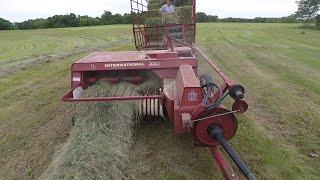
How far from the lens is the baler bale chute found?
3822 mm

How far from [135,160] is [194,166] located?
60 cm

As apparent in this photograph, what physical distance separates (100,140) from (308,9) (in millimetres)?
43751

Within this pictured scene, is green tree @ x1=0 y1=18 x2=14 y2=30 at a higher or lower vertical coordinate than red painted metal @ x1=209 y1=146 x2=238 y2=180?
higher

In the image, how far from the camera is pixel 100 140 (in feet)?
14.6

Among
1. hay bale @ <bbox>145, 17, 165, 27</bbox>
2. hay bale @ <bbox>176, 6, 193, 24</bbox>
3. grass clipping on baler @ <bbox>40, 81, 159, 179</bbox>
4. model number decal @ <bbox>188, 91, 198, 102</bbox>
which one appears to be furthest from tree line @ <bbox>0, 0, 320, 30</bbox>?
A: model number decal @ <bbox>188, 91, 198, 102</bbox>

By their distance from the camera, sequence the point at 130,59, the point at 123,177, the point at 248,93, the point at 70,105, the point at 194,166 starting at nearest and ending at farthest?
the point at 123,177
the point at 194,166
the point at 130,59
the point at 70,105
the point at 248,93

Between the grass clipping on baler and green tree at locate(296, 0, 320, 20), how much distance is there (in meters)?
42.1

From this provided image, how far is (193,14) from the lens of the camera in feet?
33.9

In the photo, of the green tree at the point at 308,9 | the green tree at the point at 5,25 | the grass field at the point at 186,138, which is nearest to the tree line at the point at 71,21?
the green tree at the point at 5,25

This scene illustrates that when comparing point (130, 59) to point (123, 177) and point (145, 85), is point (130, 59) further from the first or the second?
point (123, 177)

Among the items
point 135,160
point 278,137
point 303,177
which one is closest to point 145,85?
point 135,160

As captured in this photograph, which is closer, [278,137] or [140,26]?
[278,137]

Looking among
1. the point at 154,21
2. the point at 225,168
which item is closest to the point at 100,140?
the point at 225,168

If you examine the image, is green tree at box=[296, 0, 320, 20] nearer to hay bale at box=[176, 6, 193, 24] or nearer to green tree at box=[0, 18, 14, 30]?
green tree at box=[0, 18, 14, 30]
